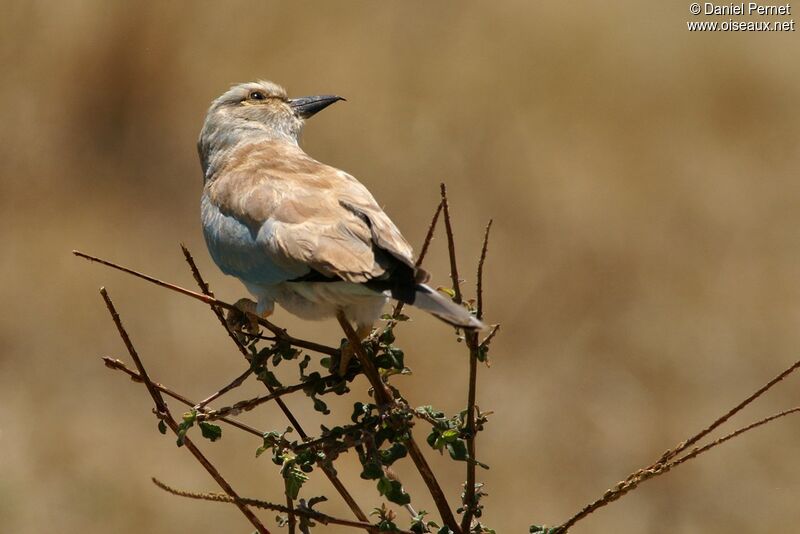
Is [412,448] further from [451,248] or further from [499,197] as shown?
[499,197]

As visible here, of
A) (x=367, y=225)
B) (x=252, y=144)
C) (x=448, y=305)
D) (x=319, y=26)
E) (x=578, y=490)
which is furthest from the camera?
(x=319, y=26)

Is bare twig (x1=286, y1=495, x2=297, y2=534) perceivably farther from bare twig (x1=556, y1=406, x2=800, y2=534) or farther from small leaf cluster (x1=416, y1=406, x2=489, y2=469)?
bare twig (x1=556, y1=406, x2=800, y2=534)

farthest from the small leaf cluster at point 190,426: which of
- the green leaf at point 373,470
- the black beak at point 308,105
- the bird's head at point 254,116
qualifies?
the black beak at point 308,105

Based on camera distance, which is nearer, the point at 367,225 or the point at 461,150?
the point at 367,225

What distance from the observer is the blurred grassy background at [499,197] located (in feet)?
20.5

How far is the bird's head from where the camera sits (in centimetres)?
409

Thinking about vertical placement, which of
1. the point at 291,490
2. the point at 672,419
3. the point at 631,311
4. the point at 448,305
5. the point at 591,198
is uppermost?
the point at 591,198

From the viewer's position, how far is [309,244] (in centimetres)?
290

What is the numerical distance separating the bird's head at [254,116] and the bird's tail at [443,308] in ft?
5.33

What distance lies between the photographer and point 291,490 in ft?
7.13

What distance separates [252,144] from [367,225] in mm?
1086

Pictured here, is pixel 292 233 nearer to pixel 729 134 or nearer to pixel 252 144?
pixel 252 144

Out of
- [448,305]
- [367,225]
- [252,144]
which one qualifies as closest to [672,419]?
[252,144]

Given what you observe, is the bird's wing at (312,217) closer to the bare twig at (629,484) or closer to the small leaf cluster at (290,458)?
the small leaf cluster at (290,458)
